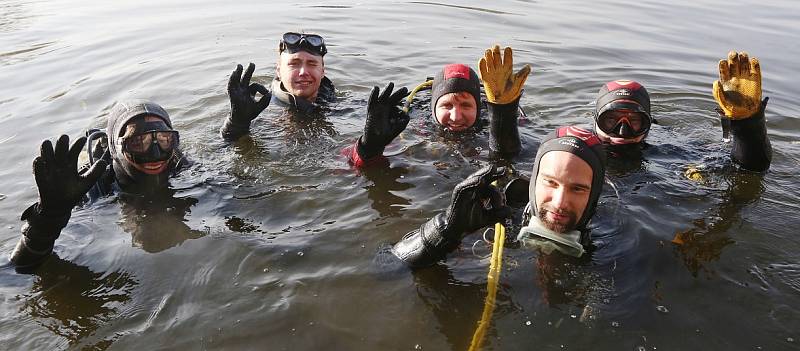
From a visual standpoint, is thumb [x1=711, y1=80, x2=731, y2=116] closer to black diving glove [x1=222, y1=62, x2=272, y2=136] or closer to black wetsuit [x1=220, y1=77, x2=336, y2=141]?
black diving glove [x1=222, y1=62, x2=272, y2=136]

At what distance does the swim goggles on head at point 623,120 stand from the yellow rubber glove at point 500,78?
101cm

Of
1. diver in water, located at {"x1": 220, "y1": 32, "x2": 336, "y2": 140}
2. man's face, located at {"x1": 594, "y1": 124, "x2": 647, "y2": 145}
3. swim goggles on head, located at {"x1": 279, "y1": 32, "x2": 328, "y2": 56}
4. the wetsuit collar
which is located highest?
swim goggles on head, located at {"x1": 279, "y1": 32, "x2": 328, "y2": 56}

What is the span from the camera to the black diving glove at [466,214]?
3203 mm

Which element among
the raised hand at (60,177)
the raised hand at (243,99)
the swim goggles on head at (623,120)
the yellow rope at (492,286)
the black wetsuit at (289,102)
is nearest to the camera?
the yellow rope at (492,286)

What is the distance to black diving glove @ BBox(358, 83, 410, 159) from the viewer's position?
482cm

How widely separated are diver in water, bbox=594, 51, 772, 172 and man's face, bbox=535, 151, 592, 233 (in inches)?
64.0

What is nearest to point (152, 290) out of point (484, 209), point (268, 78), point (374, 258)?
point (374, 258)

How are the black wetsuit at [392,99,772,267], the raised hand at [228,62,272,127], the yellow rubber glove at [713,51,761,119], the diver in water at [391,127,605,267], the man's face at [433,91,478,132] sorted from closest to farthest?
the diver in water at [391,127,605,267], the black wetsuit at [392,99,772,267], the yellow rubber glove at [713,51,761,119], the raised hand at [228,62,272,127], the man's face at [433,91,478,132]

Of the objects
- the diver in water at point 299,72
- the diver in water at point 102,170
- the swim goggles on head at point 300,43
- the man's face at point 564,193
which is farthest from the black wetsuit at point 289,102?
the man's face at point 564,193

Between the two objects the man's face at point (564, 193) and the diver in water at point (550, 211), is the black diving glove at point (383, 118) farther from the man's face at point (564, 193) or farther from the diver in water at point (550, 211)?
the man's face at point (564, 193)

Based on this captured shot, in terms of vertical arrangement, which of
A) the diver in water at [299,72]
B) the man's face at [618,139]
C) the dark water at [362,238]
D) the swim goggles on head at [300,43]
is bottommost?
the dark water at [362,238]

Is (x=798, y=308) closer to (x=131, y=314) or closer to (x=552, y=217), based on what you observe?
(x=552, y=217)

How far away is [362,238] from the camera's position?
4.11 m

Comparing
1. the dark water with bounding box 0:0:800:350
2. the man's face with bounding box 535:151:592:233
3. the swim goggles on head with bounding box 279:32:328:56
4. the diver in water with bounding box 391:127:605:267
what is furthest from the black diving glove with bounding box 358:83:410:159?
the swim goggles on head with bounding box 279:32:328:56
